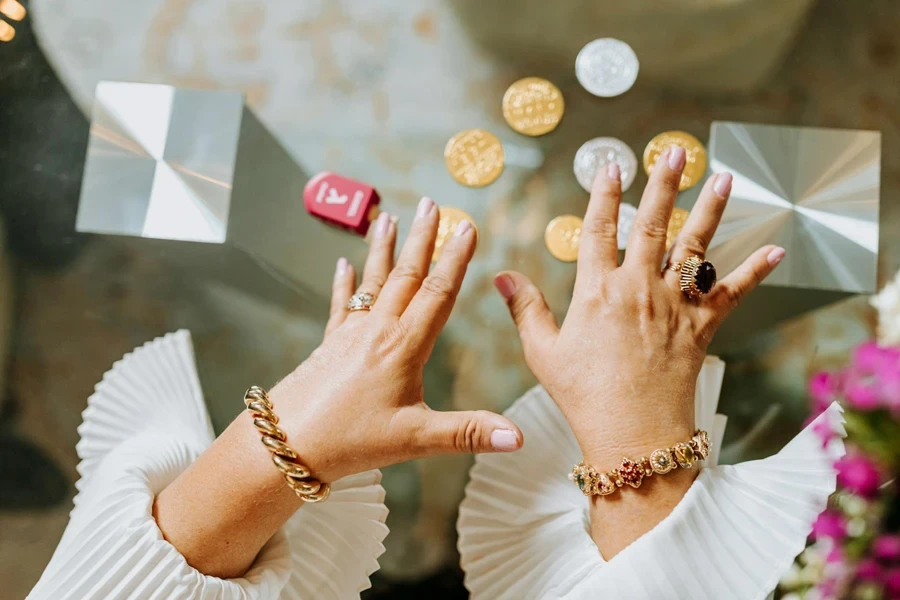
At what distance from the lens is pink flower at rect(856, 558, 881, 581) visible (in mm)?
370

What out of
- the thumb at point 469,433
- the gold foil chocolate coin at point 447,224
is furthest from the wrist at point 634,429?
the gold foil chocolate coin at point 447,224

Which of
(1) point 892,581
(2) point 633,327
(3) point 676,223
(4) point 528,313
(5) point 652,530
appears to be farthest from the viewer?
(3) point 676,223

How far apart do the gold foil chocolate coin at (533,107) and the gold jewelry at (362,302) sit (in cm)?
48

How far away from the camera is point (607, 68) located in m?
1.23

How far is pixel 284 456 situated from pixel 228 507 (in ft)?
0.30

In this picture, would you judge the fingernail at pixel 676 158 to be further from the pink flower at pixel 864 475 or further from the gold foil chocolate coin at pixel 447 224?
the pink flower at pixel 864 475

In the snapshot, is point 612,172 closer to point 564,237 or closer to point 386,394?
point 564,237

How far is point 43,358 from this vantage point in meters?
1.25

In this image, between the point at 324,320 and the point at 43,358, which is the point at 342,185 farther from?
the point at 43,358

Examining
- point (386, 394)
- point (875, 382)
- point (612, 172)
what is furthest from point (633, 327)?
point (875, 382)

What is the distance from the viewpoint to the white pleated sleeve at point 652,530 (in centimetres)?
71

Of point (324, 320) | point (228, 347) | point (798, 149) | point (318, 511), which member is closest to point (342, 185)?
point (324, 320)

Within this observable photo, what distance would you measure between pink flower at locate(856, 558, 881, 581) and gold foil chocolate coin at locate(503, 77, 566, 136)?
3.18 ft

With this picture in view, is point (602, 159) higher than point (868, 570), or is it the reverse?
point (602, 159)
